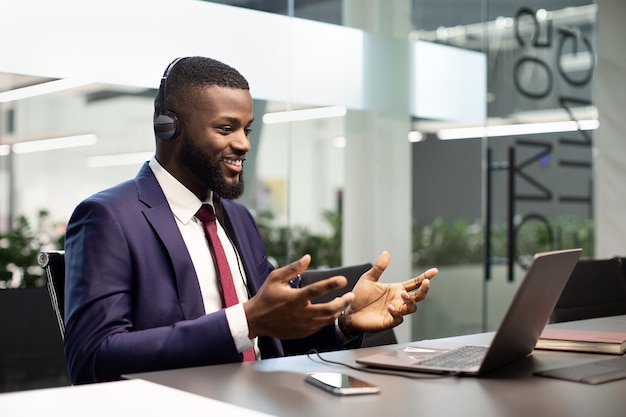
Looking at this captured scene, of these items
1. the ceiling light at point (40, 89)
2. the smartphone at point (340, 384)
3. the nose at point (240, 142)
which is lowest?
the smartphone at point (340, 384)

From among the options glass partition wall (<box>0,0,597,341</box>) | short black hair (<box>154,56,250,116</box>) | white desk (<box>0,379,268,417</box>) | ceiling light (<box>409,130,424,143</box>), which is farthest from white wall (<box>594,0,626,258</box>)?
white desk (<box>0,379,268,417</box>)

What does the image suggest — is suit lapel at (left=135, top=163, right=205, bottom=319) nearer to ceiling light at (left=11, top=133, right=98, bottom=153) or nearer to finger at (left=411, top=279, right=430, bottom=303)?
finger at (left=411, top=279, right=430, bottom=303)

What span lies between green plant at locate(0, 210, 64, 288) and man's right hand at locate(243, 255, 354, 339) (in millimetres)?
1948

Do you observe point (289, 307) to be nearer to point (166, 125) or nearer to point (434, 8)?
point (166, 125)

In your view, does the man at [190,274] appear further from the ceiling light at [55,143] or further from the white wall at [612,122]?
the white wall at [612,122]

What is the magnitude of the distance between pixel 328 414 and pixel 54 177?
244 cm

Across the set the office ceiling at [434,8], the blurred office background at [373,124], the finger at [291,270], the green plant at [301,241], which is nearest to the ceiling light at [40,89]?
the blurred office background at [373,124]

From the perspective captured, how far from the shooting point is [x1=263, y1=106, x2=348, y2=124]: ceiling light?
3.97m

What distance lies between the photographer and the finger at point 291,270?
1443 mm

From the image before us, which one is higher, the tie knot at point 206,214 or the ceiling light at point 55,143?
the ceiling light at point 55,143

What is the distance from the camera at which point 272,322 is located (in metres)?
1.55

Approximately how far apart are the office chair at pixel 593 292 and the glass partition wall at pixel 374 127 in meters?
1.60

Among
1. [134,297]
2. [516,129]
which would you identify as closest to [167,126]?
[134,297]

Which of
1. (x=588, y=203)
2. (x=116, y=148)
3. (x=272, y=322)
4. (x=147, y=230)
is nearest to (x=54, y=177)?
(x=116, y=148)
